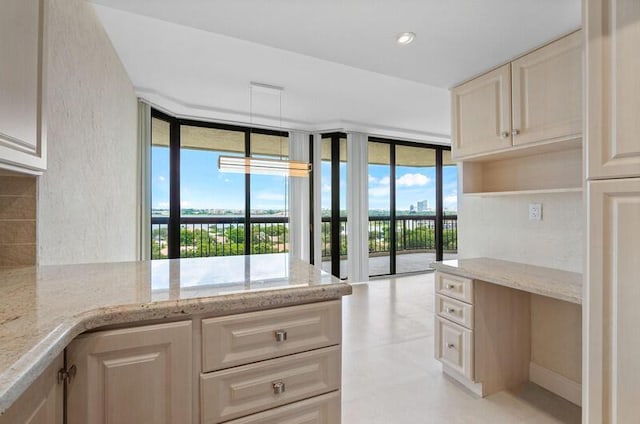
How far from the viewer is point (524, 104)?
6.94ft

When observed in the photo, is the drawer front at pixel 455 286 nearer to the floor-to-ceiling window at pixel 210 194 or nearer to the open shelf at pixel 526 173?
the open shelf at pixel 526 173

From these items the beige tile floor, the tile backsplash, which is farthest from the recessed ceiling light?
the beige tile floor

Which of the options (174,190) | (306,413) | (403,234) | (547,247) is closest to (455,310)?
(547,247)

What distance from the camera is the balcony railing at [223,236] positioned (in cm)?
444

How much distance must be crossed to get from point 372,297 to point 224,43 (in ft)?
11.7

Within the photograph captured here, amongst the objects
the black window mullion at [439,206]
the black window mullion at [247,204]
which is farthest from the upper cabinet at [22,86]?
the black window mullion at [439,206]

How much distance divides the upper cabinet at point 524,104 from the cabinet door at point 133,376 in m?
2.29

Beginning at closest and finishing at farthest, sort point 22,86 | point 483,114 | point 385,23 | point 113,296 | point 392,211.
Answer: point 113,296
point 22,86
point 385,23
point 483,114
point 392,211

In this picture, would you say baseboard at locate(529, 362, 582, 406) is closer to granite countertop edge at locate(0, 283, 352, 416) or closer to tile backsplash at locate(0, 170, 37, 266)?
granite countertop edge at locate(0, 283, 352, 416)

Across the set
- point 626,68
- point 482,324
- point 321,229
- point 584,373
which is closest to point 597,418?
point 584,373

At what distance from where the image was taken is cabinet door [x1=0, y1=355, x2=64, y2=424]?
695 mm

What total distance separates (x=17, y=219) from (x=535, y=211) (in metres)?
3.10

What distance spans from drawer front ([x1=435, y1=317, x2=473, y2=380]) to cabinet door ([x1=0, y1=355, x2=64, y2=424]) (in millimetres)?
2153

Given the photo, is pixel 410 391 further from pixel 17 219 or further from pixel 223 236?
pixel 223 236
